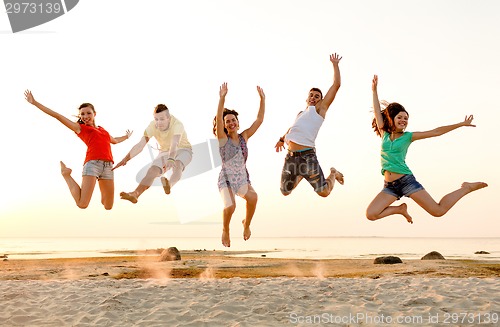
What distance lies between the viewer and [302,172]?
988 cm

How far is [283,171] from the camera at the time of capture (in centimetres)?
1001

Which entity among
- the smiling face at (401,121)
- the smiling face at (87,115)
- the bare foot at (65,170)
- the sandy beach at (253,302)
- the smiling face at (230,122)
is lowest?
the sandy beach at (253,302)

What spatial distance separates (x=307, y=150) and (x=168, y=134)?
2530mm

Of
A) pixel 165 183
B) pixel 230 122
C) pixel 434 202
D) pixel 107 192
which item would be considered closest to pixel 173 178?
pixel 165 183

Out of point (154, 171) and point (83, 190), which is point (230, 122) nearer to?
point (154, 171)

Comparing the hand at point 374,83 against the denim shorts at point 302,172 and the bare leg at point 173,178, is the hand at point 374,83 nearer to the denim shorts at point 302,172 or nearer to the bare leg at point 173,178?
the denim shorts at point 302,172

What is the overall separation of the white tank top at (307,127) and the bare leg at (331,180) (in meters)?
0.71

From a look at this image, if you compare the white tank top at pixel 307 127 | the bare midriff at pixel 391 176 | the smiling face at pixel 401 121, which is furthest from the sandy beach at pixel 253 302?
the smiling face at pixel 401 121

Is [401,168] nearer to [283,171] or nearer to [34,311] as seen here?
[283,171]

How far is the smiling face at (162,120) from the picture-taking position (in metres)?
9.91

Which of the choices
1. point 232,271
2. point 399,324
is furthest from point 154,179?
point 232,271

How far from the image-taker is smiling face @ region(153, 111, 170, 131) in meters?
9.91

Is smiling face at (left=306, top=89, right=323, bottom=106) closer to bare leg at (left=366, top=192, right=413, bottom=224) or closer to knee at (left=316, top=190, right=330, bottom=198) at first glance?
knee at (left=316, top=190, right=330, bottom=198)

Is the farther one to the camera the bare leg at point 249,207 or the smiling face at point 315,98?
the smiling face at point 315,98
